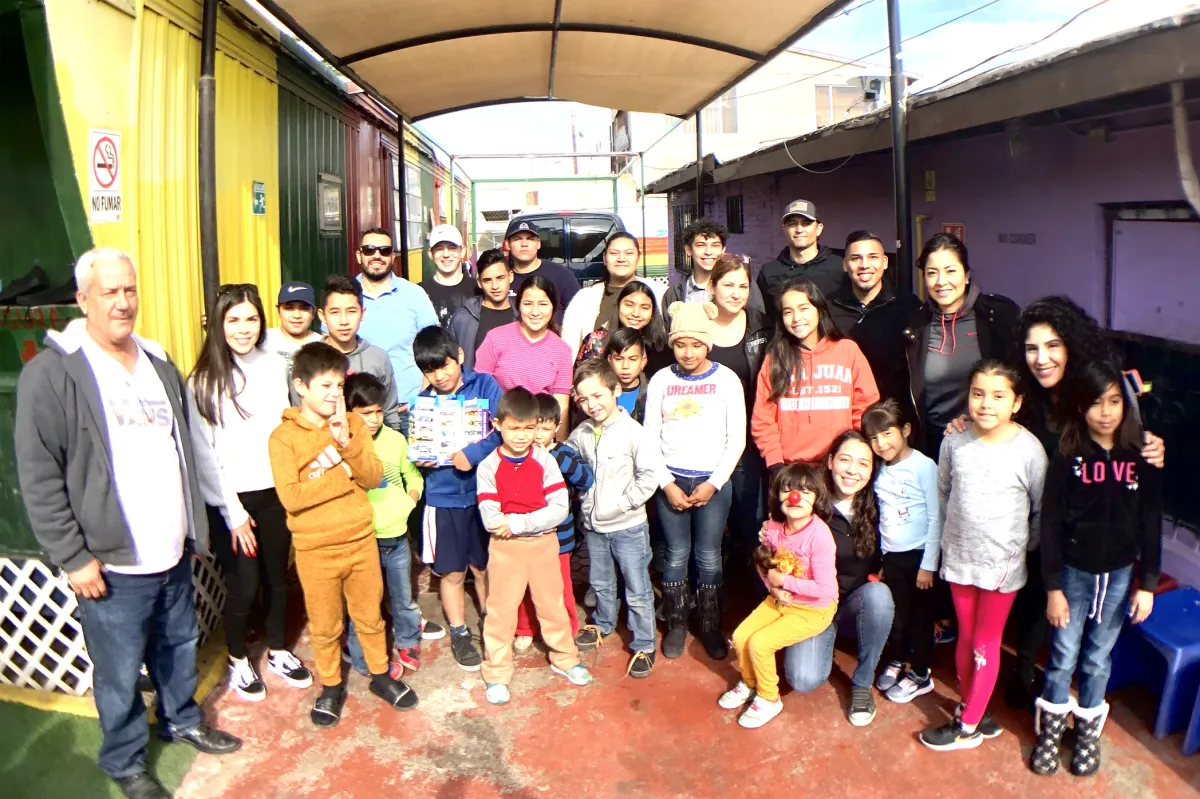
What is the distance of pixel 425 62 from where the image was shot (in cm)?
591

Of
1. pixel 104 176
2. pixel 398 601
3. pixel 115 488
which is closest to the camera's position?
pixel 115 488

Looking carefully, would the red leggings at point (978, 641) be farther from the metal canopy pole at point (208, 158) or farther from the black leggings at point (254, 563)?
the metal canopy pole at point (208, 158)

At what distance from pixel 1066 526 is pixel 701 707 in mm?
1665

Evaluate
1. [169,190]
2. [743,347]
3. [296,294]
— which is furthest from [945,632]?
[169,190]

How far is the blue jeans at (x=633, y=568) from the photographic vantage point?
154 inches

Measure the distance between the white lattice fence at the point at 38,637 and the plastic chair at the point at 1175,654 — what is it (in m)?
4.48

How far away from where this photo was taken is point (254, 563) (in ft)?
12.2

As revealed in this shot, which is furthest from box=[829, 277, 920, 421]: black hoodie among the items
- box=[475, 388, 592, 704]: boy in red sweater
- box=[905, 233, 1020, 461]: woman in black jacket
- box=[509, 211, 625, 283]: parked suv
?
box=[509, 211, 625, 283]: parked suv

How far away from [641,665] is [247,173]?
3.83 m

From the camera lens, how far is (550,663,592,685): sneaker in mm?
3855

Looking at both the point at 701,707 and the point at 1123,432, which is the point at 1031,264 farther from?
the point at 701,707

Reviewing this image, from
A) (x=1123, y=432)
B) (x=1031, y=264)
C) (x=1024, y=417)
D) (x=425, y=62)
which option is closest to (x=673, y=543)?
(x=1024, y=417)

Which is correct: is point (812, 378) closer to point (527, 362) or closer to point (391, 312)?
point (527, 362)

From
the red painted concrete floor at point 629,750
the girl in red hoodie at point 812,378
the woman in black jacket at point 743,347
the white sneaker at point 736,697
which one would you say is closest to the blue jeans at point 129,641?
the red painted concrete floor at point 629,750
